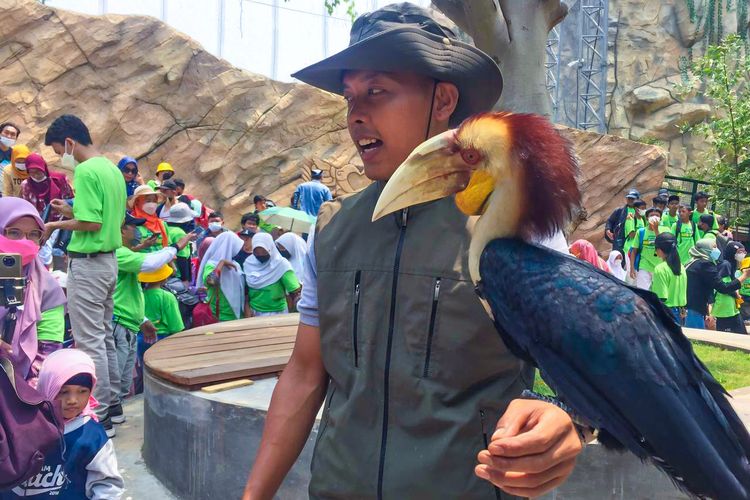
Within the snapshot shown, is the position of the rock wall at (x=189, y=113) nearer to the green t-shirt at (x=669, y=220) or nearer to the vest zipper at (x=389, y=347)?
the green t-shirt at (x=669, y=220)

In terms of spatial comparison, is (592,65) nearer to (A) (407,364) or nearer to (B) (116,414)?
(B) (116,414)

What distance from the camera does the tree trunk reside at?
168 inches

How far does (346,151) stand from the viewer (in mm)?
15844

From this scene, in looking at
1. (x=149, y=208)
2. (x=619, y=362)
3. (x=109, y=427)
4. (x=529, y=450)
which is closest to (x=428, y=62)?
(x=619, y=362)

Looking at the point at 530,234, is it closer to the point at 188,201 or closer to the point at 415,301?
the point at 415,301

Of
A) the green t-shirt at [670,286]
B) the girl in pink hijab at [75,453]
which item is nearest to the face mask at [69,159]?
the girl in pink hijab at [75,453]

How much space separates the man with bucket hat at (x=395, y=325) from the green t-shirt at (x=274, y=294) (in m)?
5.10

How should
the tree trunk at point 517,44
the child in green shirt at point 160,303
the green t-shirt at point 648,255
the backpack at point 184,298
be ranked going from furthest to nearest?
the green t-shirt at point 648,255 < the backpack at point 184,298 < the child in green shirt at point 160,303 < the tree trunk at point 517,44

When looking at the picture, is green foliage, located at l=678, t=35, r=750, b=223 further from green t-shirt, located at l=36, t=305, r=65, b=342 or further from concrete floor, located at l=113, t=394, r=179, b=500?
green t-shirt, located at l=36, t=305, r=65, b=342

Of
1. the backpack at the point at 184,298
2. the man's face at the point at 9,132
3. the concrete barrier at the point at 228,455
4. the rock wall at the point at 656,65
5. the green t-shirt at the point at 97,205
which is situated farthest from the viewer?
→ the rock wall at the point at 656,65

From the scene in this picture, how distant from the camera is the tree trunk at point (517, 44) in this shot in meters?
4.26

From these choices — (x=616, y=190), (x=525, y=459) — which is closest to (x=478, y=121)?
(x=525, y=459)

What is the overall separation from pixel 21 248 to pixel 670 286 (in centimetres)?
770

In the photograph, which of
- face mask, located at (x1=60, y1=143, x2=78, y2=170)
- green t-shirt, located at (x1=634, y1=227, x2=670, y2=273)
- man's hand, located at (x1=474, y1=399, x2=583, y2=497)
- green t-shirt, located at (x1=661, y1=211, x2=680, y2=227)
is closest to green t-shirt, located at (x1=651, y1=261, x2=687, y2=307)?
green t-shirt, located at (x1=634, y1=227, x2=670, y2=273)
